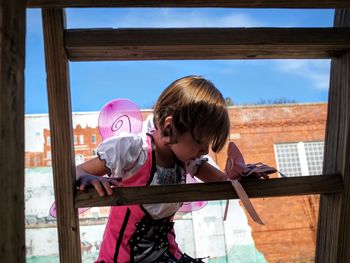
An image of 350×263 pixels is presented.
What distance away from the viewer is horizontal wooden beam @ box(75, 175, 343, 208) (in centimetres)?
106

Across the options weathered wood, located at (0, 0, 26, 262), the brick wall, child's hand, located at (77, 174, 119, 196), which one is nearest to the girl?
child's hand, located at (77, 174, 119, 196)

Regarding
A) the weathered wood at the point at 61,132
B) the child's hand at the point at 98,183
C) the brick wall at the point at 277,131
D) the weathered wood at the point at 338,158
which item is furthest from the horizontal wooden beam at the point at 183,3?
the brick wall at the point at 277,131

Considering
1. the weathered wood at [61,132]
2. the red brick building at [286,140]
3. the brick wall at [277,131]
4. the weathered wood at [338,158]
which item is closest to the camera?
the weathered wood at [61,132]

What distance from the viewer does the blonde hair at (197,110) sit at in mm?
1278

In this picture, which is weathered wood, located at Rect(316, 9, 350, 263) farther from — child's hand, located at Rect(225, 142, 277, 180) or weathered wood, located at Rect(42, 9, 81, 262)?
weathered wood, located at Rect(42, 9, 81, 262)

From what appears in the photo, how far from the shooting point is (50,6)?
89 centimetres

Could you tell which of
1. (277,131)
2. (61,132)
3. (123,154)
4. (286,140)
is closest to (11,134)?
(61,132)

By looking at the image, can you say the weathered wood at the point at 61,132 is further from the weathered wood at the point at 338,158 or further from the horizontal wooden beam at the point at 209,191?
the weathered wood at the point at 338,158

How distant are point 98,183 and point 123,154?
0.23 meters

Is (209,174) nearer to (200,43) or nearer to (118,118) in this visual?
(118,118)

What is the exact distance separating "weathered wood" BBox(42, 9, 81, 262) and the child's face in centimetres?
36

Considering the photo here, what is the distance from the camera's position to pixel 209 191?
1.09m

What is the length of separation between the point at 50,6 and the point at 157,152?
2.11 feet

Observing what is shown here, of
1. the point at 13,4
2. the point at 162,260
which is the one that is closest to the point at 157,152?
the point at 162,260
